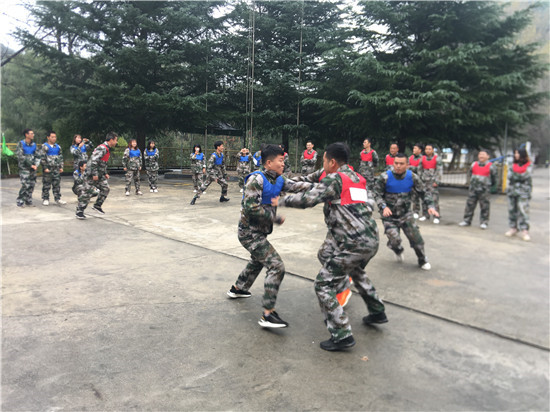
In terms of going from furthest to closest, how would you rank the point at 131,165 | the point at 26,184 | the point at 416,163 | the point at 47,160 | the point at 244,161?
the point at 244,161 < the point at 131,165 < the point at 47,160 < the point at 416,163 < the point at 26,184

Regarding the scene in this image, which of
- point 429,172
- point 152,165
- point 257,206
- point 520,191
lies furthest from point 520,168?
point 152,165

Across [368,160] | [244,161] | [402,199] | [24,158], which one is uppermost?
[368,160]

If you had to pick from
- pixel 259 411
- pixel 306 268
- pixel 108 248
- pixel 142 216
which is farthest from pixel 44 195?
pixel 259 411

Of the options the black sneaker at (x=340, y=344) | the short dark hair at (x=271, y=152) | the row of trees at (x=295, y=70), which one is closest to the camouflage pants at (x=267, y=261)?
the black sneaker at (x=340, y=344)

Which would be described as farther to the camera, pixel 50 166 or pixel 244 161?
pixel 244 161

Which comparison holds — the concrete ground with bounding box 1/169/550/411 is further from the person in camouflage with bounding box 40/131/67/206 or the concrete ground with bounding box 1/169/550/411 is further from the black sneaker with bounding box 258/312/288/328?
the person in camouflage with bounding box 40/131/67/206

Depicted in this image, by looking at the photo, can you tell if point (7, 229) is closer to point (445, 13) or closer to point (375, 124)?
point (375, 124)

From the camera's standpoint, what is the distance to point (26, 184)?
1035cm

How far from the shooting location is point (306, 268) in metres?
5.74

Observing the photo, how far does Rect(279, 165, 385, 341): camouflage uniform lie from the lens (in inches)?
136

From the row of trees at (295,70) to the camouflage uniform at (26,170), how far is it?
774 cm

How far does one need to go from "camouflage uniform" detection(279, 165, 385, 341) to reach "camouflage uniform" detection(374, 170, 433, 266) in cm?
220

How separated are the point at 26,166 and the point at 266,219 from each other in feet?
30.7

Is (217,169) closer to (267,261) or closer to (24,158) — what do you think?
(24,158)
